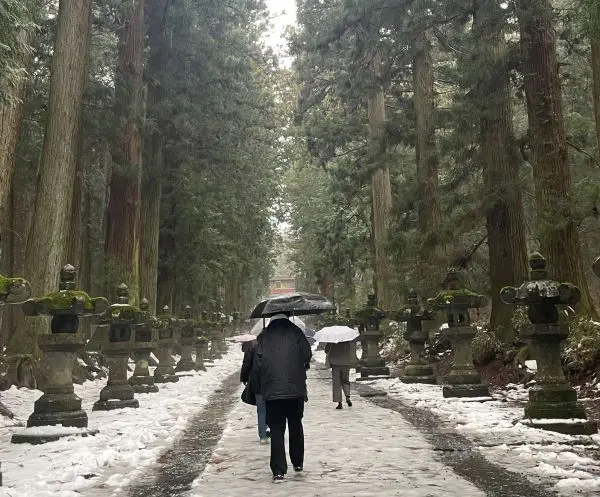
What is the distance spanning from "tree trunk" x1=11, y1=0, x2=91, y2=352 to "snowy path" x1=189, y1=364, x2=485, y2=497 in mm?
5159

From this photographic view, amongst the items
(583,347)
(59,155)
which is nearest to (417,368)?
(583,347)

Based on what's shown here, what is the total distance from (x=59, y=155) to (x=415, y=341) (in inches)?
338

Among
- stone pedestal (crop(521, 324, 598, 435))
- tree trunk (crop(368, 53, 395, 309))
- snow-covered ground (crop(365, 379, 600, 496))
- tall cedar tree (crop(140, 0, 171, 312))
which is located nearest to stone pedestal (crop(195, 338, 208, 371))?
tall cedar tree (crop(140, 0, 171, 312))

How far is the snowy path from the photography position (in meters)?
4.92

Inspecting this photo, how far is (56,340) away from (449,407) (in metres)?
5.95

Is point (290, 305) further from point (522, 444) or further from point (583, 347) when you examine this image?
point (583, 347)

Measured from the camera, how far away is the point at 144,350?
42.2 feet

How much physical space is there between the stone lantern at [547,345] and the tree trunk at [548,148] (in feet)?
9.32

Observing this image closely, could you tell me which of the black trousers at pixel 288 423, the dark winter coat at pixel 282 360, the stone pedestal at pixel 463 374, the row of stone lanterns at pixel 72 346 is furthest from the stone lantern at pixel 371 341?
the black trousers at pixel 288 423

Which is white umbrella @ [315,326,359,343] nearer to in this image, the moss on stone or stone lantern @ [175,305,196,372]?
the moss on stone

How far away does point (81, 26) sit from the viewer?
12461 millimetres

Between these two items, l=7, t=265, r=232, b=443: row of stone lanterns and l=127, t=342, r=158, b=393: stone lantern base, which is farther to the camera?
l=127, t=342, r=158, b=393: stone lantern base

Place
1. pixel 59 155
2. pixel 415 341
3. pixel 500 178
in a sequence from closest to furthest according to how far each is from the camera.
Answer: pixel 59 155, pixel 500 178, pixel 415 341

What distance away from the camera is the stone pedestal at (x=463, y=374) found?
34.9 ft
